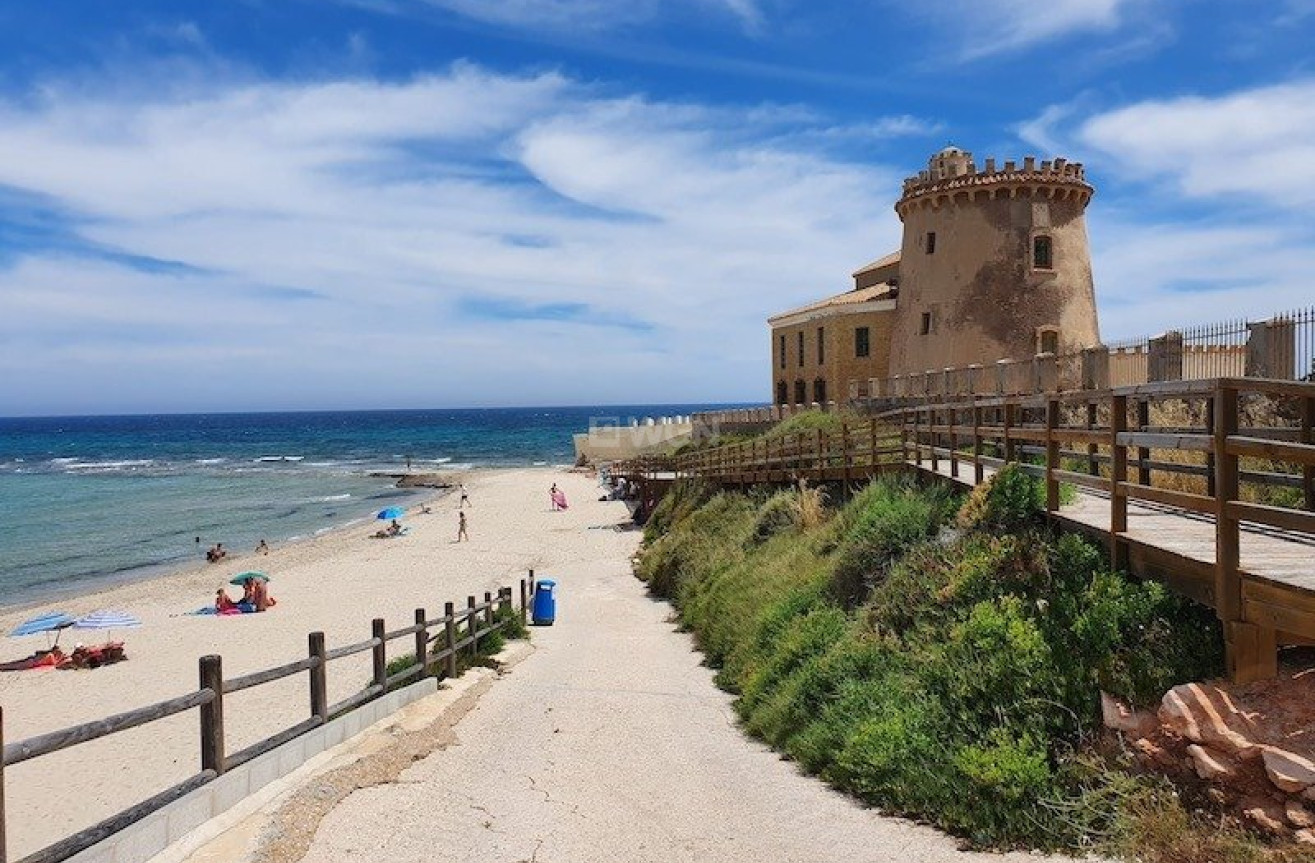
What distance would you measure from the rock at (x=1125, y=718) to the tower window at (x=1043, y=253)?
28.6 m

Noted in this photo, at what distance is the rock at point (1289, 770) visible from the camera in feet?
16.5

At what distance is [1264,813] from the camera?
5.14 metres

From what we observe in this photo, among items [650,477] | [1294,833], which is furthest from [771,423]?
[1294,833]

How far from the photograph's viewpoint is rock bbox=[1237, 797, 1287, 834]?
507cm

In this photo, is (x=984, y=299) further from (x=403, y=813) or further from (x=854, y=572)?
(x=403, y=813)

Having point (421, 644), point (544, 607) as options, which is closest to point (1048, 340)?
point (544, 607)

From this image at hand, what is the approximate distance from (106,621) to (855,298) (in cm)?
2940

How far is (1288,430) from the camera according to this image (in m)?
9.09

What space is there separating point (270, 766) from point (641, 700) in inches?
215

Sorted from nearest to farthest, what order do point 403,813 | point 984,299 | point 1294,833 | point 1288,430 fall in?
point 1294,833 → point 403,813 → point 1288,430 → point 984,299

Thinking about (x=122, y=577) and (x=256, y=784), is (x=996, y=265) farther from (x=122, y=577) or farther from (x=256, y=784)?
(x=122, y=577)

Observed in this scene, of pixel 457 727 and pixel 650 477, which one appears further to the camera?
pixel 650 477

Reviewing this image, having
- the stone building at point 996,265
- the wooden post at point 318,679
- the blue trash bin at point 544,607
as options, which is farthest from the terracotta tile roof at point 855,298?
the wooden post at point 318,679

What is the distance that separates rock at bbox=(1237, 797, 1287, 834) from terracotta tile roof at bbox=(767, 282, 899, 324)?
34388 millimetres
